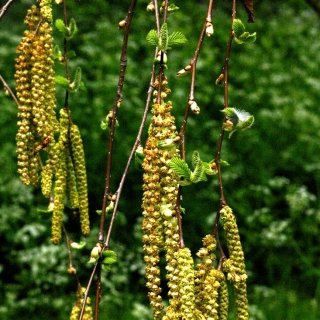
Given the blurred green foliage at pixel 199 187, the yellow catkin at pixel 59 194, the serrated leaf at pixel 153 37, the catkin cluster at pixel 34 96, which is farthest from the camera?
the blurred green foliage at pixel 199 187

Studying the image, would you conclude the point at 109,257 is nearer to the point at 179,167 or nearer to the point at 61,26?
the point at 179,167

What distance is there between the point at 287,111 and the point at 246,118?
15.4ft

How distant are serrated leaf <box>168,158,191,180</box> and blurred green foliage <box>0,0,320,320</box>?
2483 mm

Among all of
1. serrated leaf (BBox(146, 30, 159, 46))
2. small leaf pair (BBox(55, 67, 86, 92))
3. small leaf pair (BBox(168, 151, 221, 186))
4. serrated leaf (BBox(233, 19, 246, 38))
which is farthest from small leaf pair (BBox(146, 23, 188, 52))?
small leaf pair (BBox(55, 67, 86, 92))

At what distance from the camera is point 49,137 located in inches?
48.6

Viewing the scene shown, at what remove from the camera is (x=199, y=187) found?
4871 millimetres

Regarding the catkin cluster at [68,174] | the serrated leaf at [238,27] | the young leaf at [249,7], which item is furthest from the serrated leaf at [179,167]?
the young leaf at [249,7]

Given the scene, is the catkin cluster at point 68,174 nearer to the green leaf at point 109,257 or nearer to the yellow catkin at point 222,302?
the green leaf at point 109,257

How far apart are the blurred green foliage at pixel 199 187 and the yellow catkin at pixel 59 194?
204 cm

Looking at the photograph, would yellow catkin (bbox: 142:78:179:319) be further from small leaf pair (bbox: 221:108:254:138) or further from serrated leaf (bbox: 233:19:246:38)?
serrated leaf (bbox: 233:19:246:38)

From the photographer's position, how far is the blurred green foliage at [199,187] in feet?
13.6

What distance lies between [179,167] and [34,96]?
426mm

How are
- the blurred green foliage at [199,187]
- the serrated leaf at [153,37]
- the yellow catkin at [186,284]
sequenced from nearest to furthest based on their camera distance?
the yellow catkin at [186,284]
the serrated leaf at [153,37]
the blurred green foliage at [199,187]

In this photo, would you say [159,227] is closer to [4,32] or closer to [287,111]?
[287,111]
